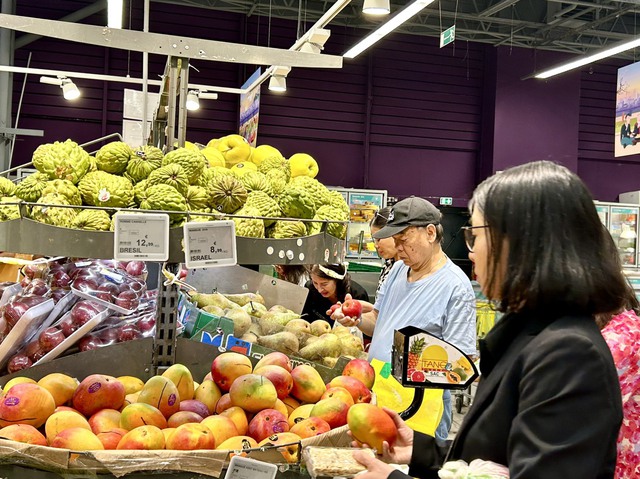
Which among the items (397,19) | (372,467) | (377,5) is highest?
(397,19)

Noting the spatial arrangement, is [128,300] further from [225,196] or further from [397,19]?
[397,19]

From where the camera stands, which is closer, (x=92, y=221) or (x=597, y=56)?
(x=92, y=221)

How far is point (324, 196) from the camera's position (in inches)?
75.4

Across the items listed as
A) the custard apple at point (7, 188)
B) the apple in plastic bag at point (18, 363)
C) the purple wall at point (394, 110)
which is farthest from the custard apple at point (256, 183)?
the purple wall at point (394, 110)

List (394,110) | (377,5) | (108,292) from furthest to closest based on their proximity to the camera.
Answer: (394,110) → (377,5) → (108,292)

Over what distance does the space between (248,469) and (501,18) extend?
35.8 ft

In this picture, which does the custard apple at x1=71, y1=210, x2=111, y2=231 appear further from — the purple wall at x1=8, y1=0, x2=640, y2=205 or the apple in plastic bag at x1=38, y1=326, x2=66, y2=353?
the purple wall at x1=8, y1=0, x2=640, y2=205

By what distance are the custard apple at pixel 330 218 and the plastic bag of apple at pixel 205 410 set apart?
0.48 metres

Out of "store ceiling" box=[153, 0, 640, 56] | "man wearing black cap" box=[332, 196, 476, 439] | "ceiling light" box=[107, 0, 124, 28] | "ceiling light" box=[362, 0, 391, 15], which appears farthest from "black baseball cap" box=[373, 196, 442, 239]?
"store ceiling" box=[153, 0, 640, 56]

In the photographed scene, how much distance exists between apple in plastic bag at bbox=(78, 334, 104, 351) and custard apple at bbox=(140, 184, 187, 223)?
738 mm

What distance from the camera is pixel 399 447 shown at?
1598 mm

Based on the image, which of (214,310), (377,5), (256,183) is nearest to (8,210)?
(256,183)

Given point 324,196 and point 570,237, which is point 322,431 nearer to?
point 324,196

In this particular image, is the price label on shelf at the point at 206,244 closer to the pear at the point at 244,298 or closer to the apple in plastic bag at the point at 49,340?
the apple in plastic bag at the point at 49,340
